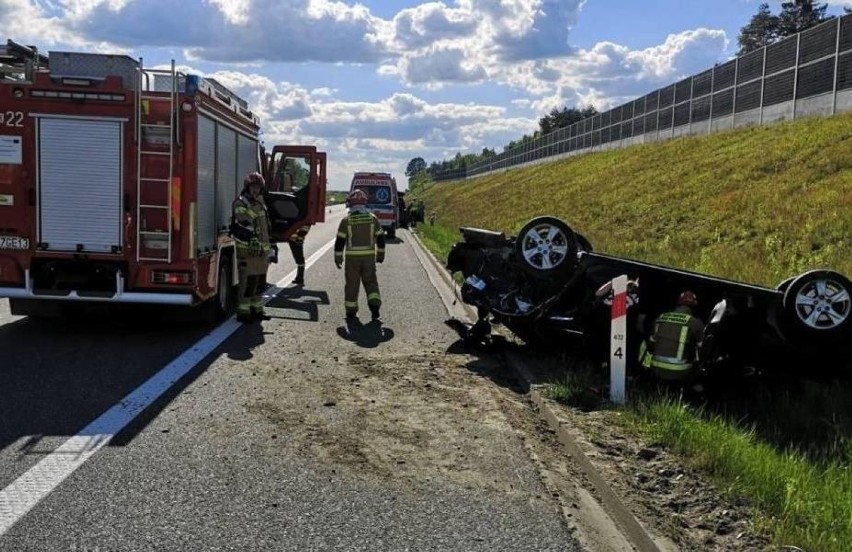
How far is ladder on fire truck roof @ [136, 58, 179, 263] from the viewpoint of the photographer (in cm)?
862

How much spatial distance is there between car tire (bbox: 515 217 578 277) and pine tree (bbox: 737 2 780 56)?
85476mm

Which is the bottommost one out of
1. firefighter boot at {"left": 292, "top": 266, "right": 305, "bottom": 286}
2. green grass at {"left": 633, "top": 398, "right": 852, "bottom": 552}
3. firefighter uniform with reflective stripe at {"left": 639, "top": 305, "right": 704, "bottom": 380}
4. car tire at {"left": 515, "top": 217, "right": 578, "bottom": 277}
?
green grass at {"left": 633, "top": 398, "right": 852, "bottom": 552}

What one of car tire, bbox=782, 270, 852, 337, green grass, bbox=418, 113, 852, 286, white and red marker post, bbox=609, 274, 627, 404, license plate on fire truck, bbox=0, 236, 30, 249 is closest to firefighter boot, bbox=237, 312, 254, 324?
license plate on fire truck, bbox=0, 236, 30, 249

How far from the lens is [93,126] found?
8648 millimetres

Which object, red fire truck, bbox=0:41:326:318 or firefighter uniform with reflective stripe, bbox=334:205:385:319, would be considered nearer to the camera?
red fire truck, bbox=0:41:326:318

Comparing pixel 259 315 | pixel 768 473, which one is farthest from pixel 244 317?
Answer: pixel 768 473

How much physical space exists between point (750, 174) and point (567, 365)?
14.3 metres

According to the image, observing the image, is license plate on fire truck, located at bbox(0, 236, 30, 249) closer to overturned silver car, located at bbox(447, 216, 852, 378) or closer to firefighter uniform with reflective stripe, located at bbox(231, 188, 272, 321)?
firefighter uniform with reflective stripe, located at bbox(231, 188, 272, 321)

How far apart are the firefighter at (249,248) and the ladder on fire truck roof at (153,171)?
1520 millimetres

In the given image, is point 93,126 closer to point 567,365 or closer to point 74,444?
point 74,444

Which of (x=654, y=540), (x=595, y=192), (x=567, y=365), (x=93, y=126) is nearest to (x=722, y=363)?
(x=567, y=365)

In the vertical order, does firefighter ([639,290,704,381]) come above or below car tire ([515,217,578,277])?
below

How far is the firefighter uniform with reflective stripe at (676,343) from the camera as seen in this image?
6.30 meters

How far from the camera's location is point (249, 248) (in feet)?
34.0
